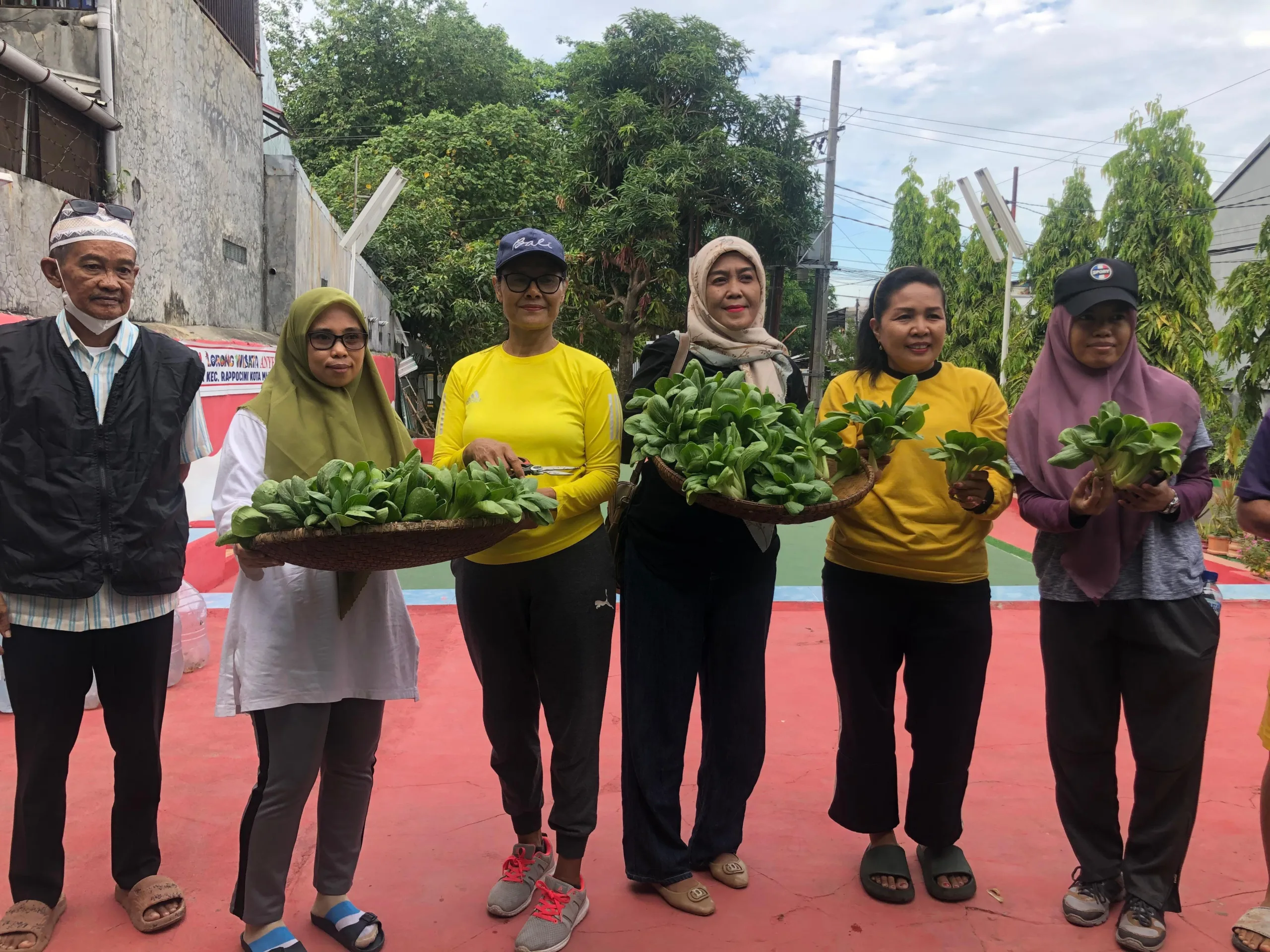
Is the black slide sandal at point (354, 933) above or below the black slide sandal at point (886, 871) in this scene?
below

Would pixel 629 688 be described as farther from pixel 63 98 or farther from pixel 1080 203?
pixel 1080 203

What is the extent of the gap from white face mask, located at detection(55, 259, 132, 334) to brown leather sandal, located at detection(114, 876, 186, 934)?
1560 mm

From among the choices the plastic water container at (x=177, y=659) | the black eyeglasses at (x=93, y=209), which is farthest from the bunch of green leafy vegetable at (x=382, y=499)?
the plastic water container at (x=177, y=659)

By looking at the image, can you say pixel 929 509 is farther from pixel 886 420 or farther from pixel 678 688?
pixel 678 688

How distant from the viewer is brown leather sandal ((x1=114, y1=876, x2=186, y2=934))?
2.51 m

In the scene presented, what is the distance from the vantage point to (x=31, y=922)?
241 cm

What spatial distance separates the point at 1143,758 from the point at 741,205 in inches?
536

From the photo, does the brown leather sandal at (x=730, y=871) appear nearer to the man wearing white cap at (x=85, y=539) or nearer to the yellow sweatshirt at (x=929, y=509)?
the yellow sweatshirt at (x=929, y=509)

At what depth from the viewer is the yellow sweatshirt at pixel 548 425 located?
246cm

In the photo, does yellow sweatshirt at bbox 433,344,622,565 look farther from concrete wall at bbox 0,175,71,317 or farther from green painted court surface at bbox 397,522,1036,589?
green painted court surface at bbox 397,522,1036,589

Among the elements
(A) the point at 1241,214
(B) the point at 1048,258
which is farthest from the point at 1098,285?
(A) the point at 1241,214

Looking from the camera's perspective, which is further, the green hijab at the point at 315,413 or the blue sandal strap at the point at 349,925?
the blue sandal strap at the point at 349,925

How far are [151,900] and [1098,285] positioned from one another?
3142 millimetres

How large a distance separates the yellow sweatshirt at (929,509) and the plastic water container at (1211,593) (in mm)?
587
